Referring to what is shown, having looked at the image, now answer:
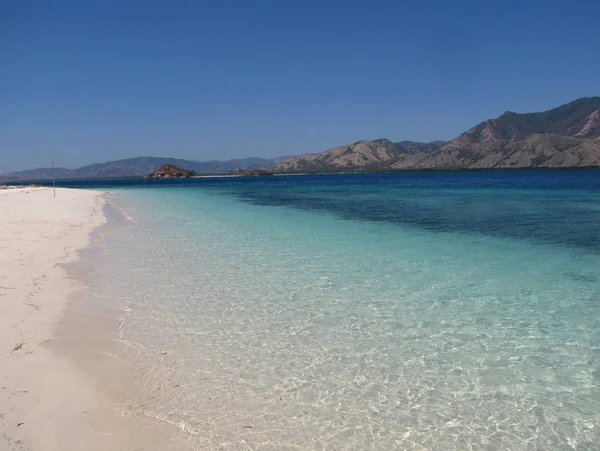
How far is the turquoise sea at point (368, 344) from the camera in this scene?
461cm

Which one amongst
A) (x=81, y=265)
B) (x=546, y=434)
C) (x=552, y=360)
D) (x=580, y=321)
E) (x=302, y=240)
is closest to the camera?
(x=546, y=434)

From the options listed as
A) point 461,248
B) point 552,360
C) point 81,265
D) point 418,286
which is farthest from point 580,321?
point 81,265

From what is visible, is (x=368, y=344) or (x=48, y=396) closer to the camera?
(x=48, y=396)

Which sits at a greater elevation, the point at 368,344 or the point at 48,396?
the point at 48,396

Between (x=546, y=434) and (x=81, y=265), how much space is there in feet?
40.9

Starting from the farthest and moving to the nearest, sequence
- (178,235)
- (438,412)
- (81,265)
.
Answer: (178,235), (81,265), (438,412)

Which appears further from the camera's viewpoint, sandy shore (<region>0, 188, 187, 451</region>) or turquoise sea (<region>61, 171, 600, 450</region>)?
turquoise sea (<region>61, 171, 600, 450</region>)

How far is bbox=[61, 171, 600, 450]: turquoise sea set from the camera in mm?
4613

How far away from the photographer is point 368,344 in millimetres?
6770

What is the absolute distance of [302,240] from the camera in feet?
57.3

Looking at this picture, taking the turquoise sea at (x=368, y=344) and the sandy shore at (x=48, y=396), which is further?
the turquoise sea at (x=368, y=344)

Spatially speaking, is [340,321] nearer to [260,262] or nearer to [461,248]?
[260,262]

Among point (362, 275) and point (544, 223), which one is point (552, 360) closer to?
point (362, 275)

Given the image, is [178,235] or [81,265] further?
[178,235]
